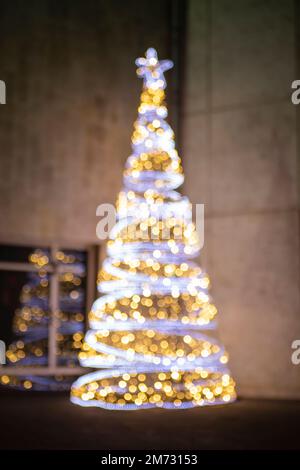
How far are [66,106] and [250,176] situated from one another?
2.48 m

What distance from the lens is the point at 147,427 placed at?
6.81 metres

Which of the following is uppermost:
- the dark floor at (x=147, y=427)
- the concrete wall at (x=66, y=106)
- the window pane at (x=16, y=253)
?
the concrete wall at (x=66, y=106)

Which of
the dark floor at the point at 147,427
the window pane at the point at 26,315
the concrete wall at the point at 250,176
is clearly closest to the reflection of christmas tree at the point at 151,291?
the dark floor at the point at 147,427

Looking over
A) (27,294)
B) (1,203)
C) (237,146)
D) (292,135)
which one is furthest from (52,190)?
(292,135)

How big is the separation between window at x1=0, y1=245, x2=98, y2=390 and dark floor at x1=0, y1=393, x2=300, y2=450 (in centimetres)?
118

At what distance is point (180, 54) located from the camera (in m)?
10.7

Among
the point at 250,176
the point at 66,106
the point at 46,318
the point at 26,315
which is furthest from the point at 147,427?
the point at 66,106

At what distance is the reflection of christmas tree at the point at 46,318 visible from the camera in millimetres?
10102

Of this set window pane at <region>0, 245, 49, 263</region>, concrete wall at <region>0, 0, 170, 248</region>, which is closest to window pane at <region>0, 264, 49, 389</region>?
window pane at <region>0, 245, 49, 263</region>

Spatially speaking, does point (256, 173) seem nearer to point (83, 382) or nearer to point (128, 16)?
point (128, 16)

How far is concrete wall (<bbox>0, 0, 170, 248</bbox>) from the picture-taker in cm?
962

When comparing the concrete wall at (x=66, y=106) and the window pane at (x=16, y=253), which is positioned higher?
the concrete wall at (x=66, y=106)

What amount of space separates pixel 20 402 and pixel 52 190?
8.70 ft

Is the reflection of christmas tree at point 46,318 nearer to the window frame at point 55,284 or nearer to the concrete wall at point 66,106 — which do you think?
the window frame at point 55,284
